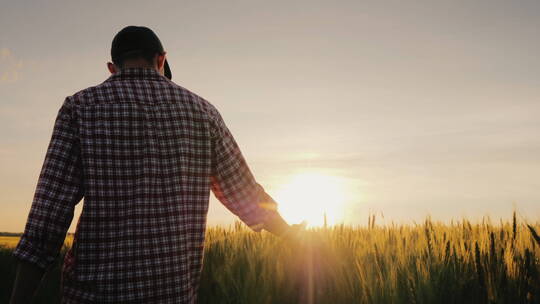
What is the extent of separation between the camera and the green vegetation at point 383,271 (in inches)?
86.2

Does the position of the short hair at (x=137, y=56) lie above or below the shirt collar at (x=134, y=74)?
above

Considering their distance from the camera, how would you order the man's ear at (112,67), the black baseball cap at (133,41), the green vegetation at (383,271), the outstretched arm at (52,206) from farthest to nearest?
1. the man's ear at (112,67)
2. the black baseball cap at (133,41)
3. the outstretched arm at (52,206)
4. the green vegetation at (383,271)

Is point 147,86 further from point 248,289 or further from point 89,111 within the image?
point 248,289

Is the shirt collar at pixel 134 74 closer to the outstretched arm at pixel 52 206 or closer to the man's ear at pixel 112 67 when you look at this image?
the man's ear at pixel 112 67

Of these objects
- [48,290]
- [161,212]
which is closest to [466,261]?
[161,212]

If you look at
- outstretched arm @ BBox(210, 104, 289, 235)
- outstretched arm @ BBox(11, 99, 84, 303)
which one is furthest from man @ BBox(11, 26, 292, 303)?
outstretched arm @ BBox(210, 104, 289, 235)

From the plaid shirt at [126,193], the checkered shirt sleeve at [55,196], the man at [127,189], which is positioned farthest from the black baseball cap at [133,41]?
the checkered shirt sleeve at [55,196]

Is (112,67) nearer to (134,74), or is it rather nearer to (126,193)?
(134,74)

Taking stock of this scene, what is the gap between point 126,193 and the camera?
246 centimetres

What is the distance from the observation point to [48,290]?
20.2ft

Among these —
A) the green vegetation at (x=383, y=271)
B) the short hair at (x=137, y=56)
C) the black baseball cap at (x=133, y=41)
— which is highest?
the black baseball cap at (x=133, y=41)

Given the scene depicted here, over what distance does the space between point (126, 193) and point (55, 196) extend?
1.19 feet

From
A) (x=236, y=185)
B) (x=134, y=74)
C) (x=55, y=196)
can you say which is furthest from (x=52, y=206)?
(x=236, y=185)

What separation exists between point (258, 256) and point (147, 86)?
1.43 m
